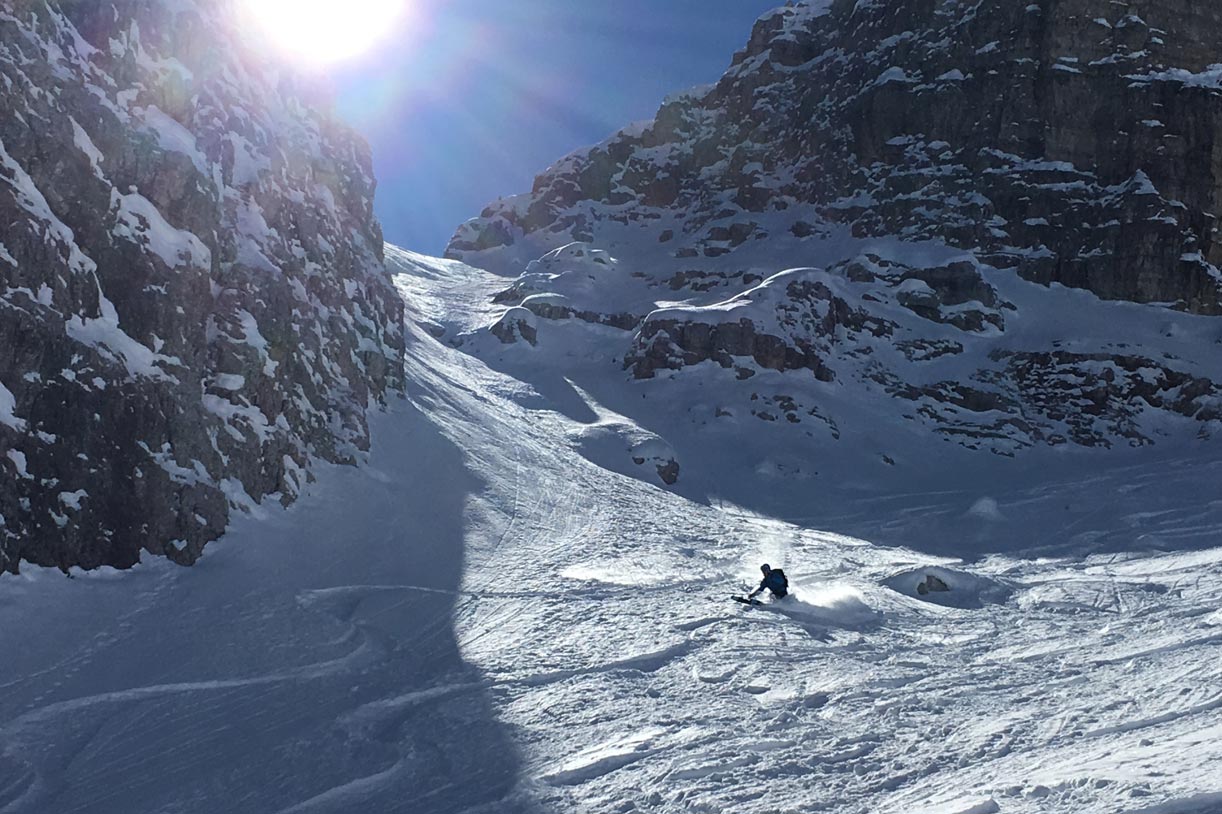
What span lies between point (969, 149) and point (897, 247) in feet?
36.9

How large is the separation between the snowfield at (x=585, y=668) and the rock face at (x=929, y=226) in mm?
21786

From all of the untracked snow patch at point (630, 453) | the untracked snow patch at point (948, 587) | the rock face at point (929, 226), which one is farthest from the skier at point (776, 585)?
the rock face at point (929, 226)

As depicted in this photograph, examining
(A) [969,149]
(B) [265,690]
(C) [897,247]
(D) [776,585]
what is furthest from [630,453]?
(A) [969,149]

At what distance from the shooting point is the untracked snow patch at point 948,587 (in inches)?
678

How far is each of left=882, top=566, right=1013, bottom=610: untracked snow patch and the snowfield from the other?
64mm

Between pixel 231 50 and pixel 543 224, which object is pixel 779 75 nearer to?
pixel 543 224

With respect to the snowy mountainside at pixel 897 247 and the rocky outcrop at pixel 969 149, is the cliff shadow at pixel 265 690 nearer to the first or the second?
the snowy mountainside at pixel 897 247

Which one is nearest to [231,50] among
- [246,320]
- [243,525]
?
[246,320]

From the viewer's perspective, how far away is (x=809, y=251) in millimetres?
63656

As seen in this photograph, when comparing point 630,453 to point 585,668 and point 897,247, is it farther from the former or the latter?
point 897,247

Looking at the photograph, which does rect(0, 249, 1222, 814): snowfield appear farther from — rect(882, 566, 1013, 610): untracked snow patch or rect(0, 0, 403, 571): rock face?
rect(0, 0, 403, 571): rock face

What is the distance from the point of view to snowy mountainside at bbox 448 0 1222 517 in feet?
144

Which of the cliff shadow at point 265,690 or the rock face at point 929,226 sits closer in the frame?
the cliff shadow at point 265,690

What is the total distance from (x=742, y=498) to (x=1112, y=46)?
5016 cm
